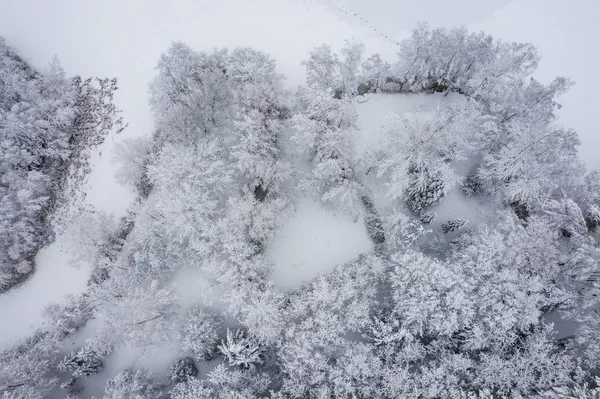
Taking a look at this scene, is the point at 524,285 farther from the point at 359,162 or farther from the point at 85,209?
the point at 85,209

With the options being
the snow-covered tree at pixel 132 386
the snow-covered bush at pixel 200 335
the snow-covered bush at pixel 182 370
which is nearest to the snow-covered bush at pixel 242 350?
the snow-covered bush at pixel 200 335

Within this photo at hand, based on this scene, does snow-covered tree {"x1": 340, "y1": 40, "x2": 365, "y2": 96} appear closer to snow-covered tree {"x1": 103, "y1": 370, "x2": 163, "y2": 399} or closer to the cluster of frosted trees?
the cluster of frosted trees

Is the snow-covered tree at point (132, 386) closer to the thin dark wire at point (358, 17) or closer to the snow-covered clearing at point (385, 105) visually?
the snow-covered clearing at point (385, 105)

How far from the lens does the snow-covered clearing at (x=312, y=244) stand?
29.4 meters

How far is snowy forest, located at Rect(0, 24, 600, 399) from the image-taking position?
2358 centimetres

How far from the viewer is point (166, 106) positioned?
30906 millimetres

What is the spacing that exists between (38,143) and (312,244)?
1063 inches

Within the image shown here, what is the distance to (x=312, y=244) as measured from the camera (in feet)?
98.5

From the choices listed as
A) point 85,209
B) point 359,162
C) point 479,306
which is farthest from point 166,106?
point 479,306

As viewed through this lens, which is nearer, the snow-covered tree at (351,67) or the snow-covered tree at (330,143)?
the snow-covered tree at (330,143)

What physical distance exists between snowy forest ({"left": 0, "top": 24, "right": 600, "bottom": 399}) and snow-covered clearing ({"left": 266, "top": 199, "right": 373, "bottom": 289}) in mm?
172

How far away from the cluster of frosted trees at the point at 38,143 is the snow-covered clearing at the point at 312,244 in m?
20.1

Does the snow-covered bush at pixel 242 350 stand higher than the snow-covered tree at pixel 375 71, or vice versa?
the snow-covered tree at pixel 375 71

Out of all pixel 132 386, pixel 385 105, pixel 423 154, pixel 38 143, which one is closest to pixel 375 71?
pixel 385 105
